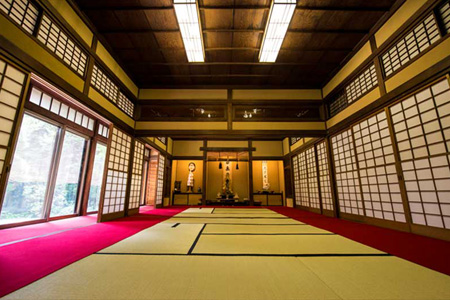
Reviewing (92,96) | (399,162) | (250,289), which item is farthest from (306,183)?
(92,96)

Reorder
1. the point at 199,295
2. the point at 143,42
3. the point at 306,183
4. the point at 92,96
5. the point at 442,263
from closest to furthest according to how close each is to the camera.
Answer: the point at 199,295, the point at 442,263, the point at 92,96, the point at 143,42, the point at 306,183

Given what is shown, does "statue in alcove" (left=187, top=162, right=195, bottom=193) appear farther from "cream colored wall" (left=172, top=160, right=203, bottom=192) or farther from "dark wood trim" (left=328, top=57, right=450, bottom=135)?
"dark wood trim" (left=328, top=57, right=450, bottom=135)

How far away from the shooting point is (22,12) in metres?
2.22

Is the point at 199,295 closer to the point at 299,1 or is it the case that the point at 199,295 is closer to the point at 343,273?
the point at 343,273

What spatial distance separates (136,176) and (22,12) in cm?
398

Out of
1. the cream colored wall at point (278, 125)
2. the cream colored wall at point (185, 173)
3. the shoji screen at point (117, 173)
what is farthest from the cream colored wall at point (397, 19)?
the cream colored wall at point (185, 173)

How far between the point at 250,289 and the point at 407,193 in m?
3.19

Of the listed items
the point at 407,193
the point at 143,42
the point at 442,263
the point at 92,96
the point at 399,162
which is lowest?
the point at 442,263

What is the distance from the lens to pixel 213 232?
2701 mm

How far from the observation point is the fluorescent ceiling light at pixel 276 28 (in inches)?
117

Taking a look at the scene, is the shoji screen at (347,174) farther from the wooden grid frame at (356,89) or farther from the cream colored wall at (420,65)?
the cream colored wall at (420,65)

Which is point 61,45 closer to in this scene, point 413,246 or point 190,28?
point 190,28

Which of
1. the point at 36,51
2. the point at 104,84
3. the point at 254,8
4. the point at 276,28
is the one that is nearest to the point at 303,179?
the point at 276,28

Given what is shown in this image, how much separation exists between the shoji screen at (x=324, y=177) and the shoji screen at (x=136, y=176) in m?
5.34
